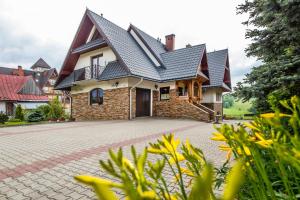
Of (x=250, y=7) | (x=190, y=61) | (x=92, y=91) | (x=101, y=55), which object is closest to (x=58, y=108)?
(x=92, y=91)

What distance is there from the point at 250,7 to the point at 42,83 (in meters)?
52.6

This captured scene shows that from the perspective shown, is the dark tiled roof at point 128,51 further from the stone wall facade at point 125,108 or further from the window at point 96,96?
the window at point 96,96

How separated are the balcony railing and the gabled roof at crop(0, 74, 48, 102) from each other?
603 inches

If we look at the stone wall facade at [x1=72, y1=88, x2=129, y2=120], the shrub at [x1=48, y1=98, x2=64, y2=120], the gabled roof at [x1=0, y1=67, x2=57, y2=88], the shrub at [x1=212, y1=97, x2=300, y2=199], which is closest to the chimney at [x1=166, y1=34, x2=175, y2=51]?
the stone wall facade at [x1=72, y1=88, x2=129, y2=120]

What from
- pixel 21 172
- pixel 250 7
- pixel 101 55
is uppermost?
pixel 101 55

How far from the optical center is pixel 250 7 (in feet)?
17.4

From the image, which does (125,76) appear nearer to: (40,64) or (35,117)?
(35,117)

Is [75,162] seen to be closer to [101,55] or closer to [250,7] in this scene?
[250,7]

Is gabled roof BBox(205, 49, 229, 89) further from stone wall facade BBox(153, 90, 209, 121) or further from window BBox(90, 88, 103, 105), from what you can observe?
window BBox(90, 88, 103, 105)

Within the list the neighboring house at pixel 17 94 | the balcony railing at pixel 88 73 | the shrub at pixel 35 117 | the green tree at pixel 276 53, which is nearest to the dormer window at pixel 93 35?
the balcony railing at pixel 88 73

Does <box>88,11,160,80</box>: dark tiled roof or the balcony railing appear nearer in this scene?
<box>88,11,160,80</box>: dark tiled roof

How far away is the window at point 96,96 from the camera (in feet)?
53.0

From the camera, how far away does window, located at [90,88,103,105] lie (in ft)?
A: 53.0

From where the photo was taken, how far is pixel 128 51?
1559 centimetres
